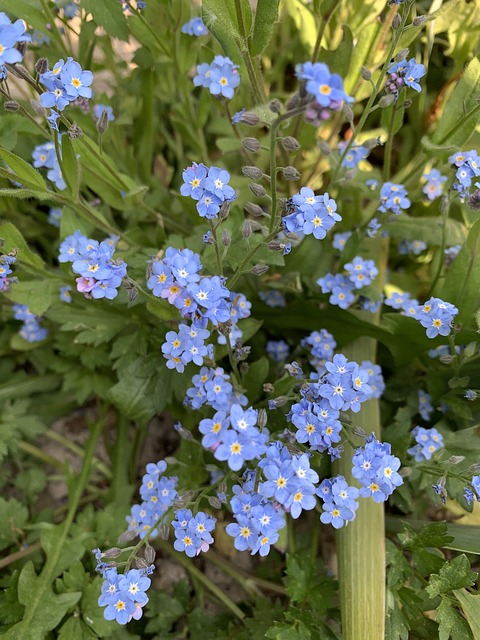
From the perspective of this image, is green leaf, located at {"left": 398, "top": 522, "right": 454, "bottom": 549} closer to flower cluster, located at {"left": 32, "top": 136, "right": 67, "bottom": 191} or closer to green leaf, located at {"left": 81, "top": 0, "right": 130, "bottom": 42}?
flower cluster, located at {"left": 32, "top": 136, "right": 67, "bottom": 191}

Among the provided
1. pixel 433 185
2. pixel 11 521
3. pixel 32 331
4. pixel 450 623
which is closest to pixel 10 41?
pixel 32 331

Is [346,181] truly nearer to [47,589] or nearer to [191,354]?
[191,354]

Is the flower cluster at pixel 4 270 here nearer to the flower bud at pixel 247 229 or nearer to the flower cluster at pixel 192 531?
the flower bud at pixel 247 229

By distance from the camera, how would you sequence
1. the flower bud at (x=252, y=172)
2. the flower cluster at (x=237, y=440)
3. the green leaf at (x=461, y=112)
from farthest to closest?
the green leaf at (x=461, y=112) → the flower bud at (x=252, y=172) → the flower cluster at (x=237, y=440)

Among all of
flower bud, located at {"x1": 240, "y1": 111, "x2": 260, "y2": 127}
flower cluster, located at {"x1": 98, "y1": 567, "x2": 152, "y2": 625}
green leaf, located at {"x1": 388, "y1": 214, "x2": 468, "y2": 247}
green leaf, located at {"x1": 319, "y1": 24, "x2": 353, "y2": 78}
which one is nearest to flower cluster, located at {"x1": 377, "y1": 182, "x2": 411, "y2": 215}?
green leaf, located at {"x1": 388, "y1": 214, "x2": 468, "y2": 247}

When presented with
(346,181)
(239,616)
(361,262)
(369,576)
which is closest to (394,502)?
(369,576)

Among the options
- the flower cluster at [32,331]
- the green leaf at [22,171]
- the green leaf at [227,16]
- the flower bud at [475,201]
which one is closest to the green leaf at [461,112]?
the flower bud at [475,201]

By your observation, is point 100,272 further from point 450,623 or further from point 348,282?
point 450,623
